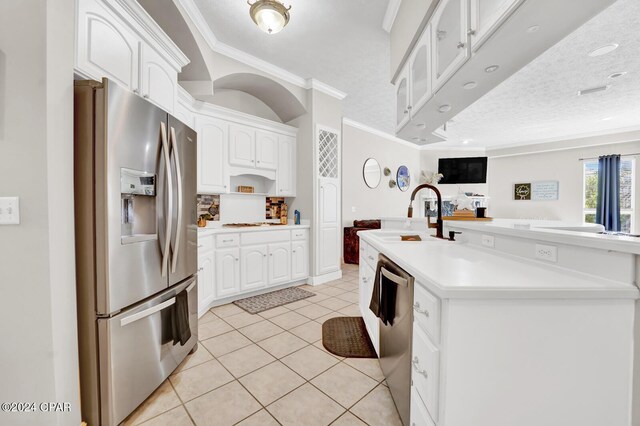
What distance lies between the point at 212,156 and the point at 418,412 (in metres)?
3.03

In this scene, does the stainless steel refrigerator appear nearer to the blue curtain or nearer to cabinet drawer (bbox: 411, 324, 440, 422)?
cabinet drawer (bbox: 411, 324, 440, 422)

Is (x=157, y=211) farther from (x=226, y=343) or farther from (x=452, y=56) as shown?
(x=452, y=56)

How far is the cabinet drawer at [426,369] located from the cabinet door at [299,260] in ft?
8.42

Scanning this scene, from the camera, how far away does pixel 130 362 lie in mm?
1360

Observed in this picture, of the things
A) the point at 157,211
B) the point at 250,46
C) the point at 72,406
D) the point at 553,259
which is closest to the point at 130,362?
the point at 72,406

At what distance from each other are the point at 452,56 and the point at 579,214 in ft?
24.2

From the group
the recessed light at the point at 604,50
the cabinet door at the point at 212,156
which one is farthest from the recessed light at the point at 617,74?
the cabinet door at the point at 212,156

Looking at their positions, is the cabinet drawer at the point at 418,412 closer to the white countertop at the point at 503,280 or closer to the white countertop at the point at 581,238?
the white countertop at the point at 503,280

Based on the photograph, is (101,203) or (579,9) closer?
(579,9)

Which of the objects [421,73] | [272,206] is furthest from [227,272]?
[421,73]

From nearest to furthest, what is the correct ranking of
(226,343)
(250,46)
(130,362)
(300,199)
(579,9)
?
(579,9) → (130,362) → (226,343) → (250,46) → (300,199)

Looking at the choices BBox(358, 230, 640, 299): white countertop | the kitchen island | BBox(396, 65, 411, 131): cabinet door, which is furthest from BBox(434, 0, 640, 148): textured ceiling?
the kitchen island

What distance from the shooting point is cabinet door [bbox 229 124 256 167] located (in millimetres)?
3277

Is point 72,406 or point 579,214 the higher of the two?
point 579,214
